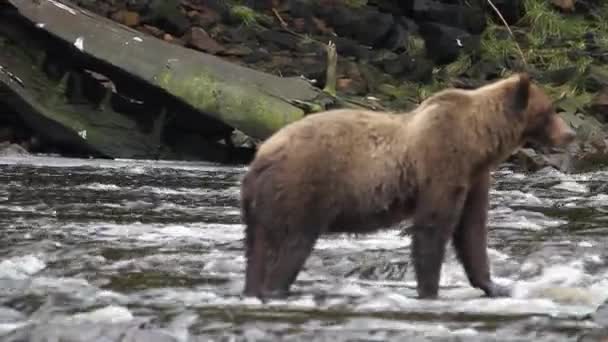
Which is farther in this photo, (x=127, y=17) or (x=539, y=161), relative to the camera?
(x=127, y=17)

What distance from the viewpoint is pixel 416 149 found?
6887mm

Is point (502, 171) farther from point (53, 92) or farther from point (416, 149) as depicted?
point (416, 149)

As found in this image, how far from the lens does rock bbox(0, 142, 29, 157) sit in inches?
694

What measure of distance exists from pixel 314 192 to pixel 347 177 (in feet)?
0.74

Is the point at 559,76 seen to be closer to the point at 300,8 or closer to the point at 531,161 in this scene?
the point at 300,8

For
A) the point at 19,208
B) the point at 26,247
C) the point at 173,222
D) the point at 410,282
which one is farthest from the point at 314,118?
the point at 19,208

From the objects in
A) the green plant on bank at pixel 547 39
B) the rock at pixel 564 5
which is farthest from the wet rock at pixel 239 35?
the rock at pixel 564 5

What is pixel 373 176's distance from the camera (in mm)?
6859

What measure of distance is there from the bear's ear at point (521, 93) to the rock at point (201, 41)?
13.7 metres

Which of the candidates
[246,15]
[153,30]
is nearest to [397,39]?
[246,15]

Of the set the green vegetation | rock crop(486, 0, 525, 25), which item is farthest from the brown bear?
rock crop(486, 0, 525, 25)

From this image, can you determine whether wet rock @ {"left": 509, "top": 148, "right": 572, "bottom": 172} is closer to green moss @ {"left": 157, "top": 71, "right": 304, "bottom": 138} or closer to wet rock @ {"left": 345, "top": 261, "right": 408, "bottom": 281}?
green moss @ {"left": 157, "top": 71, "right": 304, "bottom": 138}

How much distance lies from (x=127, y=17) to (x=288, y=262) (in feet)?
48.7

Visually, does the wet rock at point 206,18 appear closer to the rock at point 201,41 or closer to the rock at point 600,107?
the rock at point 201,41
